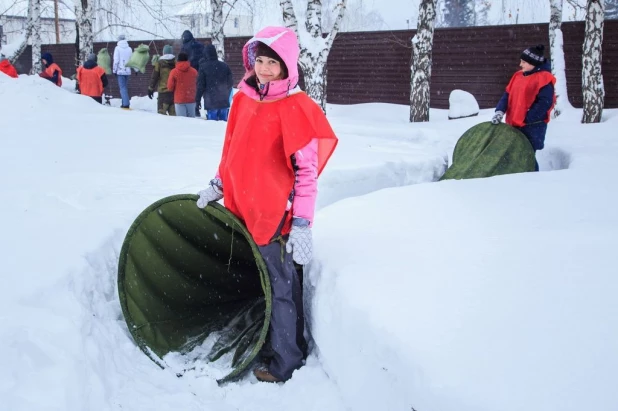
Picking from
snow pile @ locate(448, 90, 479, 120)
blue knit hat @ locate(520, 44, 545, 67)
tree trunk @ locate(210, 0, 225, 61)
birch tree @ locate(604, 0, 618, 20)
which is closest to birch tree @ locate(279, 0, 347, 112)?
snow pile @ locate(448, 90, 479, 120)

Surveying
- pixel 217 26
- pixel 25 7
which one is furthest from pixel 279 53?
pixel 25 7

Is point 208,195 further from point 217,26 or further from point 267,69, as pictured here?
point 217,26

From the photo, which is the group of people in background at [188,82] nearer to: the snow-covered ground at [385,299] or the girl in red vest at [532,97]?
the snow-covered ground at [385,299]

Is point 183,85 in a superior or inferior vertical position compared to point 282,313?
superior

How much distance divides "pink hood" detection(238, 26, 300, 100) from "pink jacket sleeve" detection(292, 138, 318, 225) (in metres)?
0.32

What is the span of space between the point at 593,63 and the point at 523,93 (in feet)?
17.9

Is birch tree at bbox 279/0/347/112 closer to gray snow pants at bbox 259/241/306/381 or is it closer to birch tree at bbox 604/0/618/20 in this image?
gray snow pants at bbox 259/241/306/381

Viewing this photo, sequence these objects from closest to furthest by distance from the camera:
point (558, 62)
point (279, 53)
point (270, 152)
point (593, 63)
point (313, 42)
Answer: point (279, 53)
point (270, 152)
point (313, 42)
point (593, 63)
point (558, 62)

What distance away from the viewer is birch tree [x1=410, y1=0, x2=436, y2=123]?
10875 mm

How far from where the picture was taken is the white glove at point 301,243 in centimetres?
277

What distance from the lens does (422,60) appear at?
11148 millimetres

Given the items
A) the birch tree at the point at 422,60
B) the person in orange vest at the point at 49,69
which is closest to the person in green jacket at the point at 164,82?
the person in orange vest at the point at 49,69

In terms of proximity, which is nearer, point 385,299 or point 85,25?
point 385,299

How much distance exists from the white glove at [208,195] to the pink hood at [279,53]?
0.59 m
